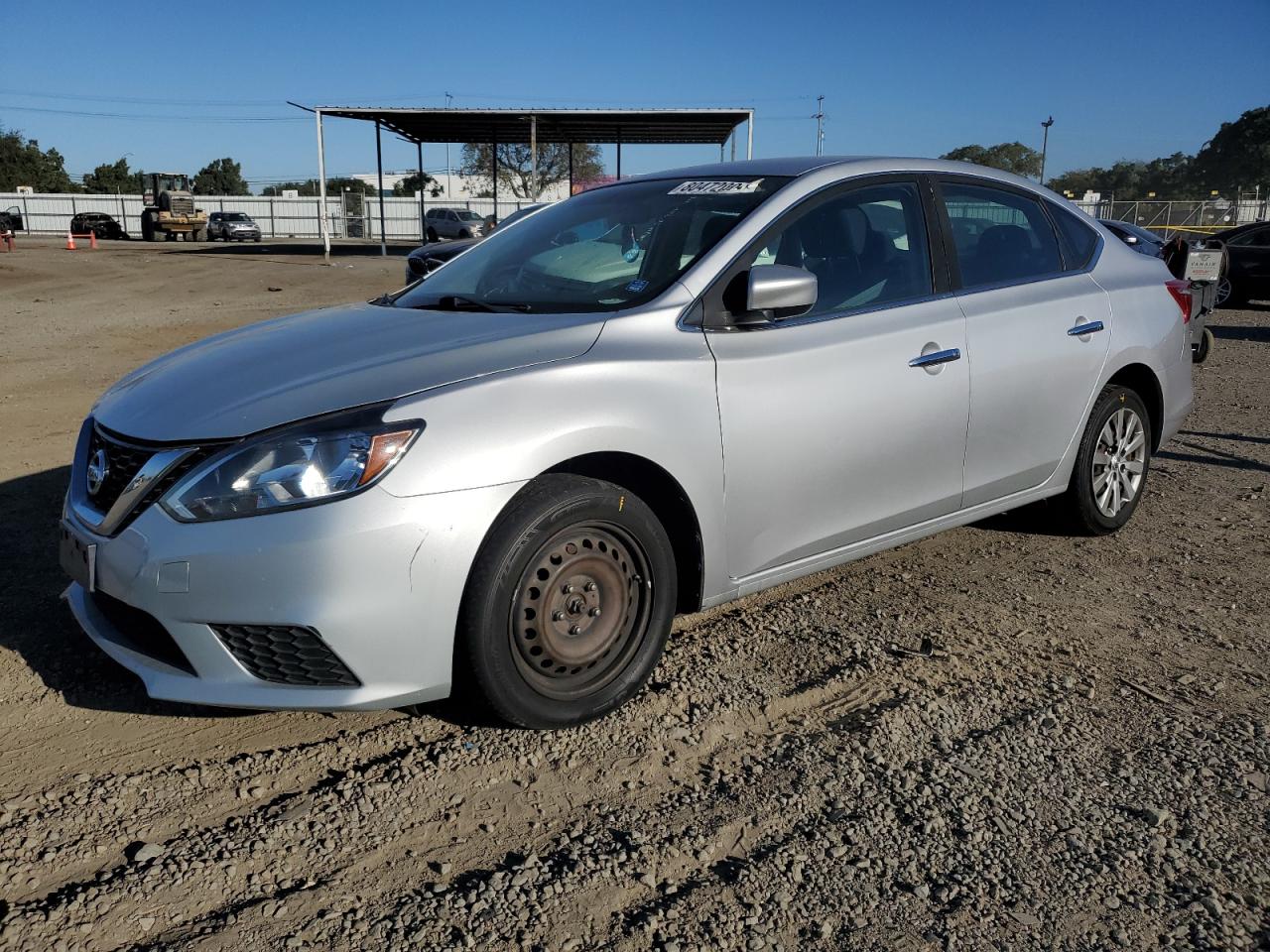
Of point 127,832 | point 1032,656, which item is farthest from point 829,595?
point 127,832

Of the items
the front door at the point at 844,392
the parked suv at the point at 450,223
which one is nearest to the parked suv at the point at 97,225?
the parked suv at the point at 450,223

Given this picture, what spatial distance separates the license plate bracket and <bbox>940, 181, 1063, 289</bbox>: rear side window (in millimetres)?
3206

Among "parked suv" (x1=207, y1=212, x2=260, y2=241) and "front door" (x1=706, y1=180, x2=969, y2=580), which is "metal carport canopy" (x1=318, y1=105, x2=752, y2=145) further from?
"front door" (x1=706, y1=180, x2=969, y2=580)

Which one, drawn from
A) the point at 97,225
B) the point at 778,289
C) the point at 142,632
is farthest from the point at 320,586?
the point at 97,225

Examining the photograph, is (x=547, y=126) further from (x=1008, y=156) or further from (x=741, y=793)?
(x=1008, y=156)

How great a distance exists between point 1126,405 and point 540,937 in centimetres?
385

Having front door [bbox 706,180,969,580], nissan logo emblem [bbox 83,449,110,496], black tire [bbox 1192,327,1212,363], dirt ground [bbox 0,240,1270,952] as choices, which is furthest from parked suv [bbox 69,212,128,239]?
front door [bbox 706,180,969,580]

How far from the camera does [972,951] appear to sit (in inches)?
83.9

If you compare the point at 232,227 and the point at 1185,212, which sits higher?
the point at 1185,212

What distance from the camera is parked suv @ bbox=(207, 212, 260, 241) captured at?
164 feet

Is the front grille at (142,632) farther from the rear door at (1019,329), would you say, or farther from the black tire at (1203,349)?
the black tire at (1203,349)

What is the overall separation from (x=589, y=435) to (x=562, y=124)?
33.7 meters

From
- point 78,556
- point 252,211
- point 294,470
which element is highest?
point 252,211

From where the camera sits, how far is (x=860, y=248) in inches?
152
